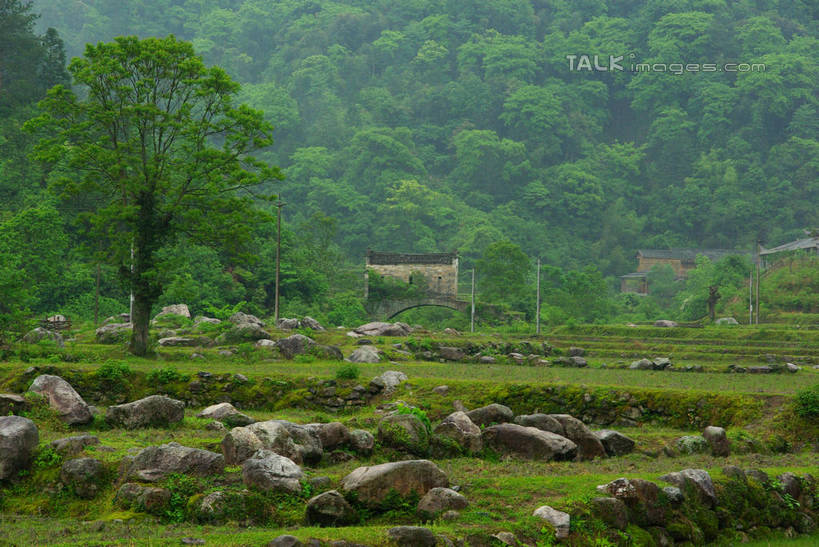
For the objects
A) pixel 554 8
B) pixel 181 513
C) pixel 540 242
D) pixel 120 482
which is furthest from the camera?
pixel 554 8

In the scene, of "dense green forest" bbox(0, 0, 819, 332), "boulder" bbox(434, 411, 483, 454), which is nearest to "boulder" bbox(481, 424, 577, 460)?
"boulder" bbox(434, 411, 483, 454)

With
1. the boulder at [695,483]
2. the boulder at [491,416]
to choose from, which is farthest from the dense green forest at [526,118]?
the boulder at [695,483]

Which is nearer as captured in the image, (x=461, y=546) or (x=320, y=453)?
(x=461, y=546)

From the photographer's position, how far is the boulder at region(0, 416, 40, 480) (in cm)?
1431

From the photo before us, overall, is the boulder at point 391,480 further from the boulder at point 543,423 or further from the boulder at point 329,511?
the boulder at point 543,423

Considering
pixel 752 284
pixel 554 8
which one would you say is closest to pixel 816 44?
pixel 554 8

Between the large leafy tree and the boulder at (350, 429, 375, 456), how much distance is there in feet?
54.8

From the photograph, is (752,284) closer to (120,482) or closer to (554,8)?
(120,482)

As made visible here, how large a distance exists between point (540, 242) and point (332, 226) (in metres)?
52.5

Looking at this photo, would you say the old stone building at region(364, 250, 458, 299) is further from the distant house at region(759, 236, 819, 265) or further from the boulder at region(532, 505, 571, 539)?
the boulder at region(532, 505, 571, 539)

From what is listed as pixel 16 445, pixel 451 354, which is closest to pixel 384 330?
pixel 451 354

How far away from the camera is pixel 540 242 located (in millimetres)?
138250

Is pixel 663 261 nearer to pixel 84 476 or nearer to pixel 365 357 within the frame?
pixel 365 357

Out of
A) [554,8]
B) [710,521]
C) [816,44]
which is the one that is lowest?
[710,521]
